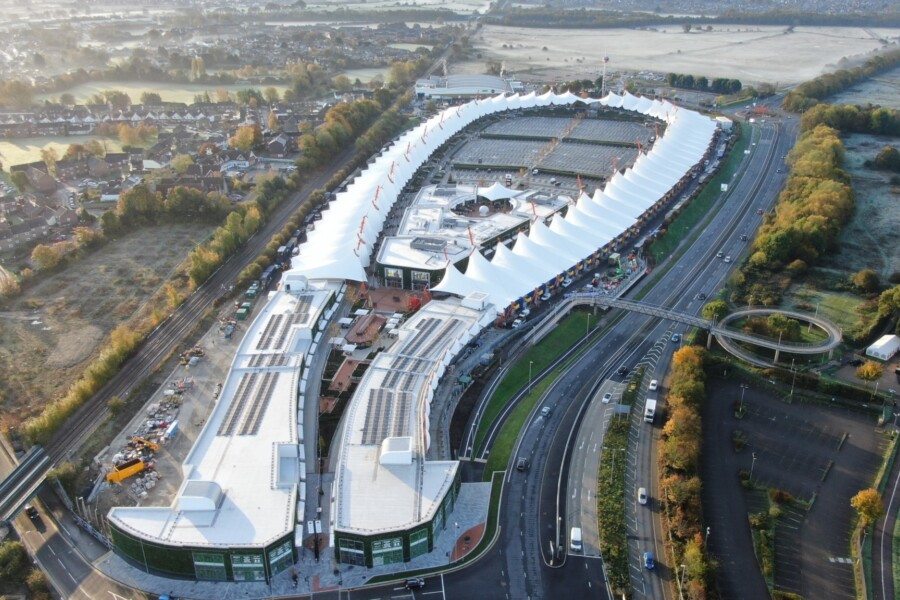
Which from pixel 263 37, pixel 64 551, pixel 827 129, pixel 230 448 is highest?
pixel 263 37

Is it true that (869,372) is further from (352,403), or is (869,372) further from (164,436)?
(164,436)

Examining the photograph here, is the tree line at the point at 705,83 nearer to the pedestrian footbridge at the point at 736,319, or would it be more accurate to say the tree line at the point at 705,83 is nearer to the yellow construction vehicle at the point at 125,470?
the pedestrian footbridge at the point at 736,319

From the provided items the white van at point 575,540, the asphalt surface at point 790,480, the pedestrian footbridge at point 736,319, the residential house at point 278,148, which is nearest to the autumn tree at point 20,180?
the residential house at point 278,148

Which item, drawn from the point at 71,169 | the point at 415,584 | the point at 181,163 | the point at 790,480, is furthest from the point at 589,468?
the point at 71,169

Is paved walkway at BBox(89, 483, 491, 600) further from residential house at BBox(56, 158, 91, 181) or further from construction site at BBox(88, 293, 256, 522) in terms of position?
residential house at BBox(56, 158, 91, 181)

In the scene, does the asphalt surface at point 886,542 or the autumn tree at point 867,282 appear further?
the autumn tree at point 867,282

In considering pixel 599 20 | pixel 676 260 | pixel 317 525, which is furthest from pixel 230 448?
pixel 599 20

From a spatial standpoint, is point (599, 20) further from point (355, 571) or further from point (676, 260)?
point (355, 571)
